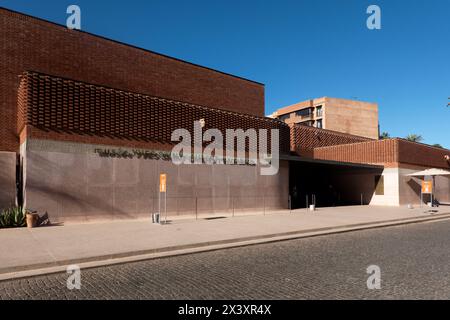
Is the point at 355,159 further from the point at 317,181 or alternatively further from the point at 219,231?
the point at 219,231

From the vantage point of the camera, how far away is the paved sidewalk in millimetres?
7586

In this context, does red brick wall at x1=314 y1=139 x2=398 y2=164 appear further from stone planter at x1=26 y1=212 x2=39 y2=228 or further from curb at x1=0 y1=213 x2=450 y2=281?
stone planter at x1=26 y1=212 x2=39 y2=228

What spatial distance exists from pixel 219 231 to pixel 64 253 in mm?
5348

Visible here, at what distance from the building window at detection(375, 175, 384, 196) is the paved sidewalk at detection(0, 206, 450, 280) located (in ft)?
42.2

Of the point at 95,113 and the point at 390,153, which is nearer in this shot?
the point at 95,113

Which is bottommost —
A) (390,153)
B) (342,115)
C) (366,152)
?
(390,153)

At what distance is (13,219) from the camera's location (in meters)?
12.7

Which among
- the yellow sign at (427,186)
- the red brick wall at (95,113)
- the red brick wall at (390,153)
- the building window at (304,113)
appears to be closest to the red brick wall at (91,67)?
the red brick wall at (95,113)

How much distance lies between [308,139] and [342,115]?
44817mm

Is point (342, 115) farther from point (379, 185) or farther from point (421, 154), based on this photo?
point (379, 185)

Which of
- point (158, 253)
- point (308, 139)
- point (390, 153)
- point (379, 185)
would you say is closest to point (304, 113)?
point (308, 139)
